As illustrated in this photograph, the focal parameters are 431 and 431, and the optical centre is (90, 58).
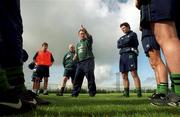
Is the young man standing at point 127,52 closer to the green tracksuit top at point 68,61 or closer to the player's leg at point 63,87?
the player's leg at point 63,87

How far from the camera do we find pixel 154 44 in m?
6.83

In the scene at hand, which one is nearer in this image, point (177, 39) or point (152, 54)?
point (177, 39)

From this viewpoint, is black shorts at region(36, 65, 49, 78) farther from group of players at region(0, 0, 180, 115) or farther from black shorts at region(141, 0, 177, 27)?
black shorts at region(141, 0, 177, 27)

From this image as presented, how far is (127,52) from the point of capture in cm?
1334

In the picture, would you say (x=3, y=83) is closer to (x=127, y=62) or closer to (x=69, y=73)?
(x=127, y=62)

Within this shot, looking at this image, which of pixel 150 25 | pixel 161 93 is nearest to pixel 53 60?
pixel 161 93

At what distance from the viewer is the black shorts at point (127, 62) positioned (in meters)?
13.2

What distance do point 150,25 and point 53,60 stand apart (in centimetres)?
1432

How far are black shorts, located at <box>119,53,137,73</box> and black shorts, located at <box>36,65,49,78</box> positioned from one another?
206 inches

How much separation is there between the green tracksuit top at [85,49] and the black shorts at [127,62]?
0.98m

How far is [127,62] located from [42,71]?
18.4 feet

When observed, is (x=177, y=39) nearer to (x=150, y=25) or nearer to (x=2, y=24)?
(x=150, y=25)

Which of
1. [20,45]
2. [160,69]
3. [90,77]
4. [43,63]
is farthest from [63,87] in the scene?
[20,45]

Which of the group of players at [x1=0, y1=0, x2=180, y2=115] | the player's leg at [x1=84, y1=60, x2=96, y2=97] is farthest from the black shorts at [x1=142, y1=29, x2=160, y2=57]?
the player's leg at [x1=84, y1=60, x2=96, y2=97]
